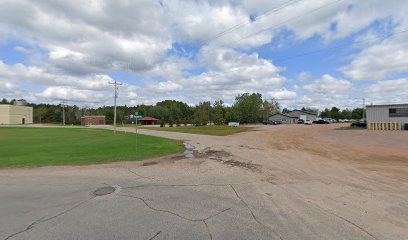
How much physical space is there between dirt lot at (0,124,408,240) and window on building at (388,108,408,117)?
36.2 meters

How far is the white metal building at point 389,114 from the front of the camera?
3906 centimetres

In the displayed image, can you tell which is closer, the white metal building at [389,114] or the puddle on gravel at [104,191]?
the puddle on gravel at [104,191]

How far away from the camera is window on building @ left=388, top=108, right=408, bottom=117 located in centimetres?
3906

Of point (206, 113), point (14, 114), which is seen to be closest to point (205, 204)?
point (206, 113)

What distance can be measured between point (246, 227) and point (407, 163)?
11845mm

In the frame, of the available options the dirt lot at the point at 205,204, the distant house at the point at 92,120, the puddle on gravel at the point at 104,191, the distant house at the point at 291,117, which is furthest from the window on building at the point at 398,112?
the distant house at the point at 92,120

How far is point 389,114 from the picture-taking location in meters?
39.9

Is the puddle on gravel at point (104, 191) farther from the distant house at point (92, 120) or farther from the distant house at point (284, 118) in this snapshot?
the distant house at point (284, 118)

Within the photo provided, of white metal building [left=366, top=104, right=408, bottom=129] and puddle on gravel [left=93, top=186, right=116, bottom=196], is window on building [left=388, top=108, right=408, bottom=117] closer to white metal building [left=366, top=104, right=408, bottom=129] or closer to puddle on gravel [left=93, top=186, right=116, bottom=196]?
white metal building [left=366, top=104, right=408, bottom=129]

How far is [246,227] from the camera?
478cm

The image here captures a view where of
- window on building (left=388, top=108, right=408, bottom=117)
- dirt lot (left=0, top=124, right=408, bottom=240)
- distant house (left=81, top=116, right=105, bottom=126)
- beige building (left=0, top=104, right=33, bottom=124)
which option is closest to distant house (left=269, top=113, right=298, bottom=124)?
window on building (left=388, top=108, right=408, bottom=117)

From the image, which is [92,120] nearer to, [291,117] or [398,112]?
[291,117]

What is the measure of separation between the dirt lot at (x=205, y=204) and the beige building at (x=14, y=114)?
120349 millimetres

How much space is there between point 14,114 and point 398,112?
12997cm
